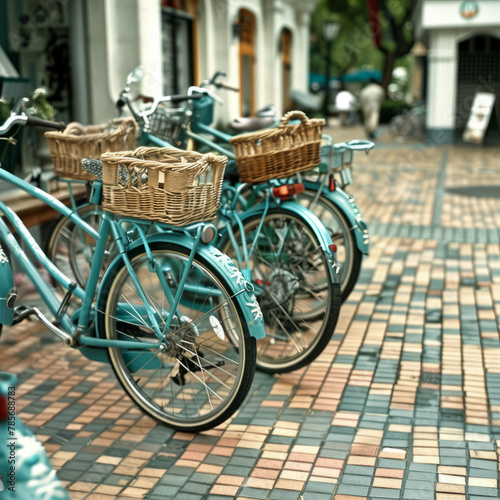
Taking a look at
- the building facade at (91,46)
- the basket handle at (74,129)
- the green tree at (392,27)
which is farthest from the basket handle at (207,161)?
the green tree at (392,27)

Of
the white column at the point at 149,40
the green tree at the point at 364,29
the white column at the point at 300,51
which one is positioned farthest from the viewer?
the green tree at the point at 364,29

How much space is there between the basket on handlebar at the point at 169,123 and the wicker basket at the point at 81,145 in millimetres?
266

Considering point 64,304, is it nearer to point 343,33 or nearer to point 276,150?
point 276,150

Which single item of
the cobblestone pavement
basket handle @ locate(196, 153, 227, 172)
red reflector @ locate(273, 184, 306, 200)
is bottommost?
the cobblestone pavement

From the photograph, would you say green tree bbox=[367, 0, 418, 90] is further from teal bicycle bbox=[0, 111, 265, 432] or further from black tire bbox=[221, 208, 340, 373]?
teal bicycle bbox=[0, 111, 265, 432]

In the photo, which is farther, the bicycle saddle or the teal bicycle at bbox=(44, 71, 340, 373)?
the bicycle saddle

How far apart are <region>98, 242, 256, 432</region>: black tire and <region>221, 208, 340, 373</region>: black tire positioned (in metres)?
0.51

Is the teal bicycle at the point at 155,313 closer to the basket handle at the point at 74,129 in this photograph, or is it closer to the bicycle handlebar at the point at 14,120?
the bicycle handlebar at the point at 14,120

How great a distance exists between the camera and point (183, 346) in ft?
10.7

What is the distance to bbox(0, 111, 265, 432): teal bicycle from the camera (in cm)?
312

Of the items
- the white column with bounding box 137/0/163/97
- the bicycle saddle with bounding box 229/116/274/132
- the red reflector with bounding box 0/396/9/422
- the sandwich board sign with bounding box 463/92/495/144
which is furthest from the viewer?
the sandwich board sign with bounding box 463/92/495/144

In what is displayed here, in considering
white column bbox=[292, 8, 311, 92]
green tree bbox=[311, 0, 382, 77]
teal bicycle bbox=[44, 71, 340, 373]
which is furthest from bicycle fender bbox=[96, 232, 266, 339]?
green tree bbox=[311, 0, 382, 77]

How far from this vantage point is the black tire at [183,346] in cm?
315

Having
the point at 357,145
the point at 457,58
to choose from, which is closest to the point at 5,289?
the point at 357,145
